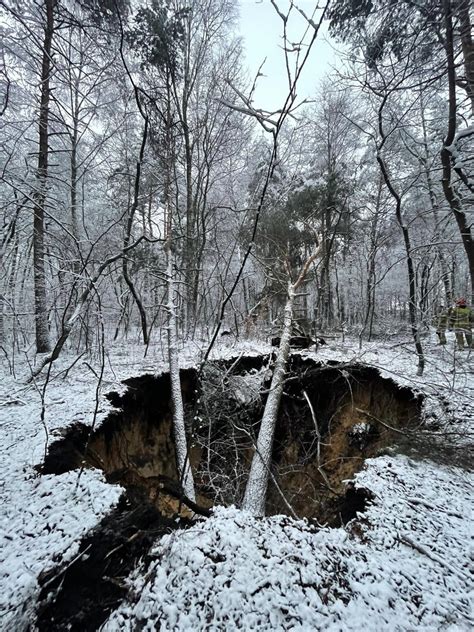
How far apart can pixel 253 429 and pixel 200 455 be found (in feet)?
4.48

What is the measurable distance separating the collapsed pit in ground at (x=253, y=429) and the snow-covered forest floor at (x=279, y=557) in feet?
3.40

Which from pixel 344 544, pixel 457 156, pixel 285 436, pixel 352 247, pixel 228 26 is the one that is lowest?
pixel 285 436

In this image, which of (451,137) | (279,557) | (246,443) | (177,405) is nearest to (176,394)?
(177,405)

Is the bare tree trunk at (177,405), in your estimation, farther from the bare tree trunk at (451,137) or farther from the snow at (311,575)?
the bare tree trunk at (451,137)

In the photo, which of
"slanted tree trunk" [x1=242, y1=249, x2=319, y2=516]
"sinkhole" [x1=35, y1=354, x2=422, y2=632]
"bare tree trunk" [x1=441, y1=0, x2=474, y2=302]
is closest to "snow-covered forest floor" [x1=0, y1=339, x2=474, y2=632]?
"sinkhole" [x1=35, y1=354, x2=422, y2=632]

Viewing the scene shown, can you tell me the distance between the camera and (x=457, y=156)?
3969mm

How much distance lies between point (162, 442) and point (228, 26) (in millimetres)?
13824

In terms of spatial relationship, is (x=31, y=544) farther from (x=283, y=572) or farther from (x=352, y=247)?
(x=352, y=247)

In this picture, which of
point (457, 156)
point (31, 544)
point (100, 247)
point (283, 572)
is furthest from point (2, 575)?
point (100, 247)

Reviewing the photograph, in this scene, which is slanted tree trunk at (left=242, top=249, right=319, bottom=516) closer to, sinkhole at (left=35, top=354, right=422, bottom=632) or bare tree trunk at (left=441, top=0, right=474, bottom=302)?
sinkhole at (left=35, top=354, right=422, bottom=632)

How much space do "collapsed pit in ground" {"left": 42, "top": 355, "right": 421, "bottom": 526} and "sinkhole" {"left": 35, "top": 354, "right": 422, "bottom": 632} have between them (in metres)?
0.02

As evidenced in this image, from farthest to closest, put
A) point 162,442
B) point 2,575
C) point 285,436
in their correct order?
1. point 285,436
2. point 162,442
3. point 2,575

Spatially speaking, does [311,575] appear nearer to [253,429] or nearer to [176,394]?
[176,394]

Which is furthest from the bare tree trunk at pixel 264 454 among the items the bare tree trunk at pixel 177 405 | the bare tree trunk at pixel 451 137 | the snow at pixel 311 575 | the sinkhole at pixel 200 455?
the bare tree trunk at pixel 451 137
